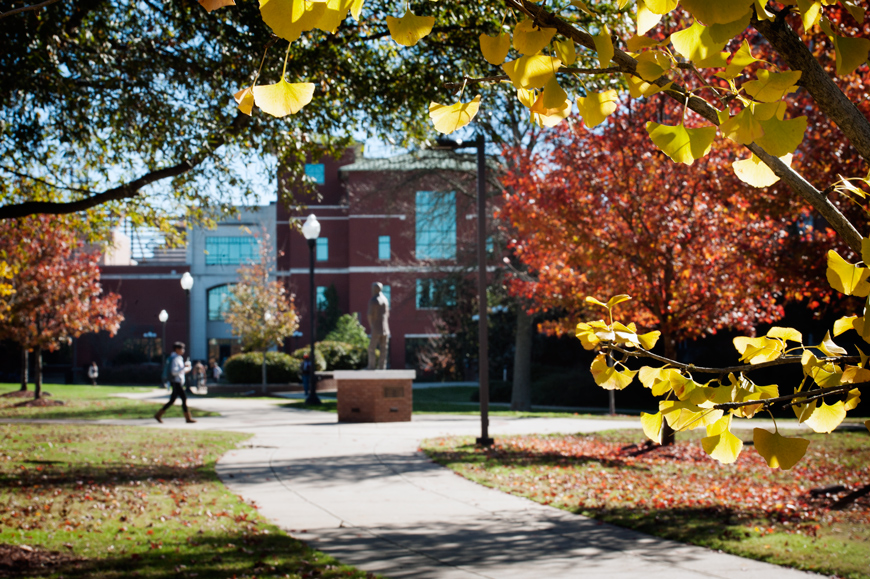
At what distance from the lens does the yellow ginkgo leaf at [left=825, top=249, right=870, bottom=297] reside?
64.8 inches

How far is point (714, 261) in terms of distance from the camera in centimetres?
1145

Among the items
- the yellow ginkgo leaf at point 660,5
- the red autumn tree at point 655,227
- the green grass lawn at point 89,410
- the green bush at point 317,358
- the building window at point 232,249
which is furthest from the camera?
the building window at point 232,249

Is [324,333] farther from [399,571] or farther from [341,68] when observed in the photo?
[399,571]

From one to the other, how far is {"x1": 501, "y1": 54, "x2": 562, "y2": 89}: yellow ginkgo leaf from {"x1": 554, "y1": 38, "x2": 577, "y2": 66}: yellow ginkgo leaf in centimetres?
2

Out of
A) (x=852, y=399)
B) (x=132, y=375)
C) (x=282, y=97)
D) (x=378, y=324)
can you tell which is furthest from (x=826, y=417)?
(x=132, y=375)

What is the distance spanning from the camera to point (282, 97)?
1542 millimetres

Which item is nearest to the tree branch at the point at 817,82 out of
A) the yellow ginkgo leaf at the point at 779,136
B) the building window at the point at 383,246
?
the yellow ginkgo leaf at the point at 779,136

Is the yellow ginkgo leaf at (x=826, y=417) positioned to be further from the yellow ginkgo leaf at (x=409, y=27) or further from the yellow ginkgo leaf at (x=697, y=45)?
the yellow ginkgo leaf at (x=409, y=27)

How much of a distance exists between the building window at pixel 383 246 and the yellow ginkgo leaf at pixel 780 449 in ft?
143

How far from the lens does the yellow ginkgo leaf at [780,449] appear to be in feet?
5.17

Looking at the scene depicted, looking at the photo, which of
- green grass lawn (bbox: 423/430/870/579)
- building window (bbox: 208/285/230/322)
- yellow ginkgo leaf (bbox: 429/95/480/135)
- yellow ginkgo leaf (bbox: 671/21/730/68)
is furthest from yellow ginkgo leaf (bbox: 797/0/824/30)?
building window (bbox: 208/285/230/322)

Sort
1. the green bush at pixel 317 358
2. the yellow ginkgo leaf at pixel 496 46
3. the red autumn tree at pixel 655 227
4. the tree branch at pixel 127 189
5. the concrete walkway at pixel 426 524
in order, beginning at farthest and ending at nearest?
the green bush at pixel 317 358 < the red autumn tree at pixel 655 227 < the tree branch at pixel 127 189 < the concrete walkway at pixel 426 524 < the yellow ginkgo leaf at pixel 496 46

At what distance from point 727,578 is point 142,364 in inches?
1732

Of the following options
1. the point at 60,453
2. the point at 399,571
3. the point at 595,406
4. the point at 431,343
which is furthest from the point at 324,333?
the point at 399,571
